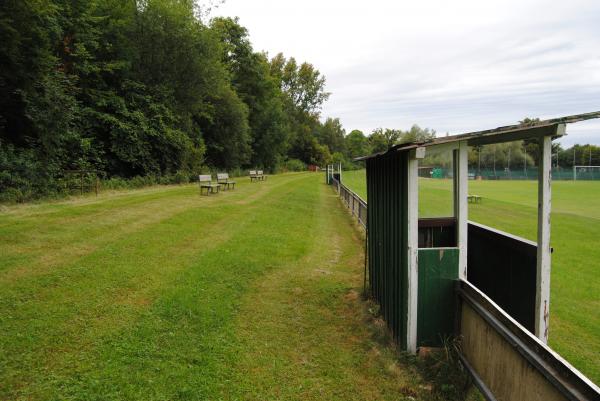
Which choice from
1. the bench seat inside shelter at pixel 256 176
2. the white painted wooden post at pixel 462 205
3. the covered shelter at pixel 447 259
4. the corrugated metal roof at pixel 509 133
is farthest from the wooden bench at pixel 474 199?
the corrugated metal roof at pixel 509 133

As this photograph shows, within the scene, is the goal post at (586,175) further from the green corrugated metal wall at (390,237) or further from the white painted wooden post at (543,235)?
the white painted wooden post at (543,235)

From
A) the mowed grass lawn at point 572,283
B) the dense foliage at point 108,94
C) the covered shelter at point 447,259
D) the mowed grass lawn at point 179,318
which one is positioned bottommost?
the mowed grass lawn at point 572,283

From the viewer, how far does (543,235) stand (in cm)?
370

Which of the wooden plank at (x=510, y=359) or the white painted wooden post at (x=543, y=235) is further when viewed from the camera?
the white painted wooden post at (x=543, y=235)

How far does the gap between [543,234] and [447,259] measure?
0.96 metres

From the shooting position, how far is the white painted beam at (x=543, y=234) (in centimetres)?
362

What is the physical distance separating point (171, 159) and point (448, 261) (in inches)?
891

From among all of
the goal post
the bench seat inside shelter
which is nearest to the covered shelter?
the bench seat inside shelter

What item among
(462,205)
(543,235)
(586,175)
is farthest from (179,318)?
(586,175)

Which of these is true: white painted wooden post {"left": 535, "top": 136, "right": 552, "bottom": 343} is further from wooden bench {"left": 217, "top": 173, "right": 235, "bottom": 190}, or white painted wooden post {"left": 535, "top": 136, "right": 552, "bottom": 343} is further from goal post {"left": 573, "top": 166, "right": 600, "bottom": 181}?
goal post {"left": 573, "top": 166, "right": 600, "bottom": 181}

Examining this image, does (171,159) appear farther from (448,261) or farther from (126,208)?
(448,261)

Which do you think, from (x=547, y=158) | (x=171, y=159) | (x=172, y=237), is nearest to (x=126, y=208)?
(x=172, y=237)

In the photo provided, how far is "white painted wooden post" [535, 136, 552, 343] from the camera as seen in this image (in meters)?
3.62

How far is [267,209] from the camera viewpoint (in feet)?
48.7
